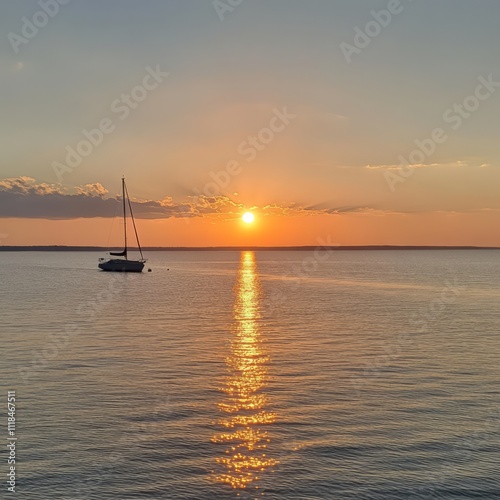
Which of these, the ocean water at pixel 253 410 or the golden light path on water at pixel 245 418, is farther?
the golden light path on water at pixel 245 418

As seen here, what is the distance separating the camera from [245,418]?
104 feet

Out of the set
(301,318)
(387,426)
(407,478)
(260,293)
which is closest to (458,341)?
(301,318)

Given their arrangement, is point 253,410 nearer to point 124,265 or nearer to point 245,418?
point 245,418

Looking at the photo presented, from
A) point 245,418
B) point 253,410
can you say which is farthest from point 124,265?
point 245,418

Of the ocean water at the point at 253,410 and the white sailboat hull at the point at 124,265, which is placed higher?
the white sailboat hull at the point at 124,265

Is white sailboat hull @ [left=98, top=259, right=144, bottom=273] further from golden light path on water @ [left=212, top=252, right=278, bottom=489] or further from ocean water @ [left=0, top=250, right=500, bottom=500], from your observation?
golden light path on water @ [left=212, top=252, right=278, bottom=489]

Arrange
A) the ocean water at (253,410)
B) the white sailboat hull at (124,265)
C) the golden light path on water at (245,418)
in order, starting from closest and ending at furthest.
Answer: the ocean water at (253,410)
the golden light path on water at (245,418)
the white sailboat hull at (124,265)

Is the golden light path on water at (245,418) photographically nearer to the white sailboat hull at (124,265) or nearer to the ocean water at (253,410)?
the ocean water at (253,410)

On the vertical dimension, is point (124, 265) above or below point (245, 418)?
above

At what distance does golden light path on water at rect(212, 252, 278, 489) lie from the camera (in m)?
24.7

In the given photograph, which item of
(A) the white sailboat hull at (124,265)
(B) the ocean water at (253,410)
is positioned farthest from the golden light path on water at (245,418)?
(A) the white sailboat hull at (124,265)

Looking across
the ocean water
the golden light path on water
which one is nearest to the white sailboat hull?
the ocean water

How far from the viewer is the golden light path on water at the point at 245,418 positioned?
2472 centimetres

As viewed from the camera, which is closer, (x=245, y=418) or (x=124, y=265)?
(x=245, y=418)
